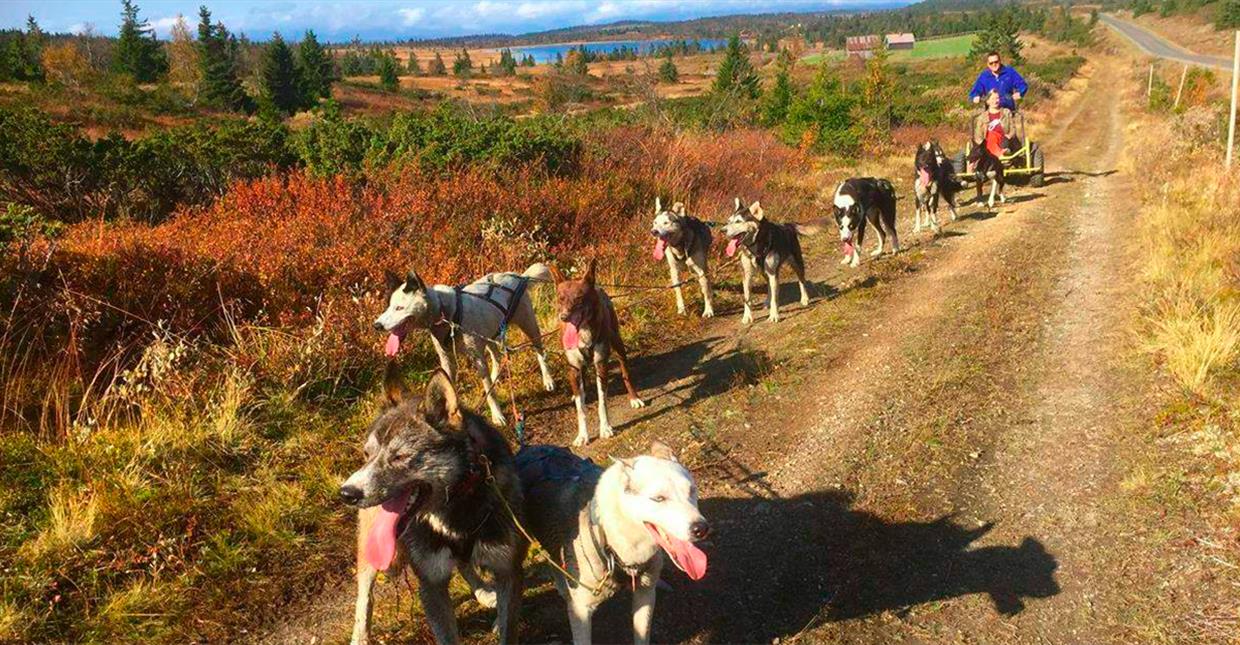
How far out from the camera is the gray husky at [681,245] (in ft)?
30.2

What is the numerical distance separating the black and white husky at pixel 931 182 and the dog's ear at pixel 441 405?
1234 centimetres

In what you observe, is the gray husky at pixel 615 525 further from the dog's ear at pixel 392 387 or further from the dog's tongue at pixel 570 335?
the dog's tongue at pixel 570 335

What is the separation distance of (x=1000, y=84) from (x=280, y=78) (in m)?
58.4

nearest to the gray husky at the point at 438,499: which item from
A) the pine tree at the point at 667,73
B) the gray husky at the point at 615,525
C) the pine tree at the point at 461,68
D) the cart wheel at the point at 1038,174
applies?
the gray husky at the point at 615,525

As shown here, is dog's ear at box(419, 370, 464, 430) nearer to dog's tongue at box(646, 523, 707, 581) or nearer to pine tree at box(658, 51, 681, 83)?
dog's tongue at box(646, 523, 707, 581)

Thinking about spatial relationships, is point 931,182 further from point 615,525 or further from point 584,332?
point 615,525

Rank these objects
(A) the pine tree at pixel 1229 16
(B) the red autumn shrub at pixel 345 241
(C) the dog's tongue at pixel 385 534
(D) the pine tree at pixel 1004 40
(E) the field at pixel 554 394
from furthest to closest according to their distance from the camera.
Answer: (A) the pine tree at pixel 1229 16 < (D) the pine tree at pixel 1004 40 < (B) the red autumn shrub at pixel 345 241 < (E) the field at pixel 554 394 < (C) the dog's tongue at pixel 385 534

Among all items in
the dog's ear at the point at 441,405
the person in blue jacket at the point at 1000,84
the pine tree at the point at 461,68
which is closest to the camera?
the dog's ear at the point at 441,405

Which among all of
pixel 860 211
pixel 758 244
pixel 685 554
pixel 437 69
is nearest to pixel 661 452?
pixel 685 554

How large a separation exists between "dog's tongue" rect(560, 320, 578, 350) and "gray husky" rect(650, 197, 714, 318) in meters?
3.49

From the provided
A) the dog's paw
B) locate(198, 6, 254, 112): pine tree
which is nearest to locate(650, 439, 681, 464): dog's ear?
the dog's paw

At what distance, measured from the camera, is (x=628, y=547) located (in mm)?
3225

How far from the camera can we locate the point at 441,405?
3.28 meters

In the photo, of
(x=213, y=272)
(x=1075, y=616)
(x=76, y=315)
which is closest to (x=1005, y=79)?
(x=1075, y=616)
